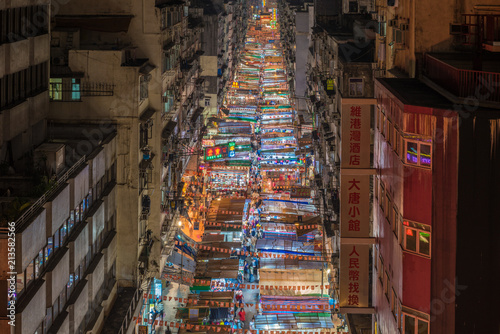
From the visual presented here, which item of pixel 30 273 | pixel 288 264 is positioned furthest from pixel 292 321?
pixel 30 273

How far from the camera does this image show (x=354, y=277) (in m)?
22.6

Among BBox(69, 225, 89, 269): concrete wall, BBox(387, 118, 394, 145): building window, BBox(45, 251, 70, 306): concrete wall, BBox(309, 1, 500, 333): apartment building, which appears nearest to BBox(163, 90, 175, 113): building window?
BBox(69, 225, 89, 269): concrete wall

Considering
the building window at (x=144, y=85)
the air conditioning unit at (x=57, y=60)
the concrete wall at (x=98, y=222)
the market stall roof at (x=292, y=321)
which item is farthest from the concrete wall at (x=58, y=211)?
the market stall roof at (x=292, y=321)

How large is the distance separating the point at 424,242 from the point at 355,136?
6.34 m

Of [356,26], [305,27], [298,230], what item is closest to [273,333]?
[298,230]

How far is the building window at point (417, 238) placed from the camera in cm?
1691

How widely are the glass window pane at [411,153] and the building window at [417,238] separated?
169cm

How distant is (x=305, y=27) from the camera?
9325 centimetres

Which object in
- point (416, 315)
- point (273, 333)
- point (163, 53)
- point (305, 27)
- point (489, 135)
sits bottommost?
point (273, 333)

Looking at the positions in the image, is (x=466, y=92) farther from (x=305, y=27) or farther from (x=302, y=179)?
(x=305, y=27)

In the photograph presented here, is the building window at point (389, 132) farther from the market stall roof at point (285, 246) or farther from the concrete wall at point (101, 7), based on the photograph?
the market stall roof at point (285, 246)

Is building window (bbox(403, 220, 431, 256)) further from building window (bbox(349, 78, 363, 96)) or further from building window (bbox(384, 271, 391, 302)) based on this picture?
building window (bbox(349, 78, 363, 96))

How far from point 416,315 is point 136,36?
23675 mm

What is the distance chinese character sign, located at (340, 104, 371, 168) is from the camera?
22.5 meters
